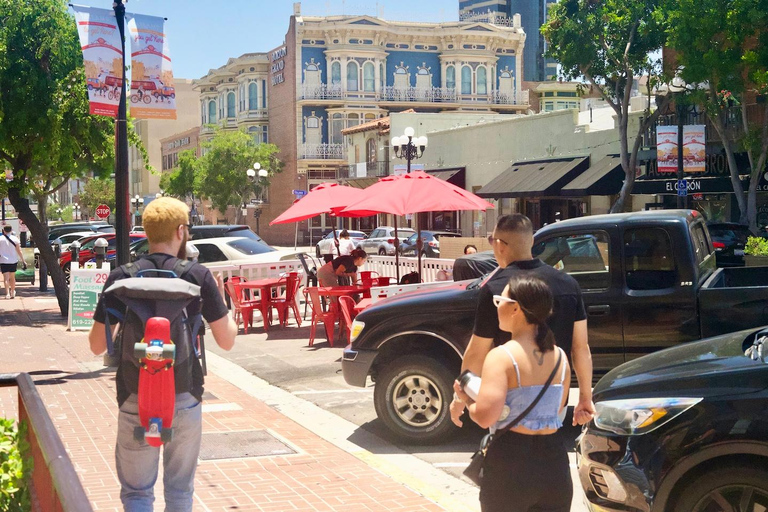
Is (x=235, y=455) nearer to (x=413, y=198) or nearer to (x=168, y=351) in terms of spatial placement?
(x=168, y=351)

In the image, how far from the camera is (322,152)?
68625 mm

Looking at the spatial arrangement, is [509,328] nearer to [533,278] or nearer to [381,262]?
[533,278]

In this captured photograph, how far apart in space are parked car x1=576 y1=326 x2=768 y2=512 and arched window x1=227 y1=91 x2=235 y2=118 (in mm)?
74557

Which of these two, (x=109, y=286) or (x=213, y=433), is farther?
(x=213, y=433)

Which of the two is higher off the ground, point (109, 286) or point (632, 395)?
point (109, 286)

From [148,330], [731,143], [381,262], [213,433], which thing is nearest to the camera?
[148,330]

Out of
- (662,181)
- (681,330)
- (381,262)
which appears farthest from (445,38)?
(681,330)

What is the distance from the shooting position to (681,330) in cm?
732

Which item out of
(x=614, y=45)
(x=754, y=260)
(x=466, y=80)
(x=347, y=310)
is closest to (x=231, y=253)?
(x=347, y=310)

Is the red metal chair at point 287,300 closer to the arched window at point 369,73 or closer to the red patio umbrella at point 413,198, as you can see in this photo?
the red patio umbrella at point 413,198

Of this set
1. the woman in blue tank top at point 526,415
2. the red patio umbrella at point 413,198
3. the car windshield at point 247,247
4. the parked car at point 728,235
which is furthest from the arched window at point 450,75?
the woman in blue tank top at point 526,415

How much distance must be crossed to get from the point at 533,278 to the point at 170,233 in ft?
5.49

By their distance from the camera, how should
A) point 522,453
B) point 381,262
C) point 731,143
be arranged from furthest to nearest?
1. point 731,143
2. point 381,262
3. point 522,453

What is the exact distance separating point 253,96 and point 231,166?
341 inches
